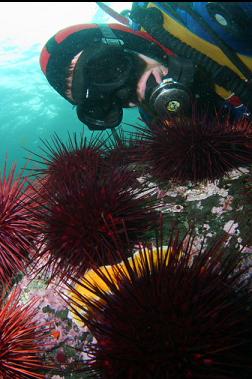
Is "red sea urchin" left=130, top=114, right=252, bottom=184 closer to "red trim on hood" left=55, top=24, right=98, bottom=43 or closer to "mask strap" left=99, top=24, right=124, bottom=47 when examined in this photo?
"mask strap" left=99, top=24, right=124, bottom=47

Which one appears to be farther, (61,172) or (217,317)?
(61,172)

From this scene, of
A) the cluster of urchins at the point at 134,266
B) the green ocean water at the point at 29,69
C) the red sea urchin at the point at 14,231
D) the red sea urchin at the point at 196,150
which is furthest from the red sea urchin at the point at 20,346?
the green ocean water at the point at 29,69

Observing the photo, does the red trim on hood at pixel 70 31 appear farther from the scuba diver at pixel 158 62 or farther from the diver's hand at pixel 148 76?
the diver's hand at pixel 148 76

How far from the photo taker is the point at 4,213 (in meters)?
2.95

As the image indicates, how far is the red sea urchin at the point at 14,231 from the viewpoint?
291 cm

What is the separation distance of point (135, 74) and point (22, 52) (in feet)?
95.1

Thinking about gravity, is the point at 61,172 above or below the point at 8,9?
below

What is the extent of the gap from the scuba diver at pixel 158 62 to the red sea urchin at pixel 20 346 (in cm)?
254

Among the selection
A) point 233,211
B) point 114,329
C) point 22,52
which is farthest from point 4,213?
point 22,52


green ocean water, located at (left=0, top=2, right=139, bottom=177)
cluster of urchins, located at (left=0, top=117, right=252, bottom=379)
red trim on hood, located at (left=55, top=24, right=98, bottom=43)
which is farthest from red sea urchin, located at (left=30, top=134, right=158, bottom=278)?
green ocean water, located at (left=0, top=2, right=139, bottom=177)

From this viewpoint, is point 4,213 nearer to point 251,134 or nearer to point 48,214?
point 48,214

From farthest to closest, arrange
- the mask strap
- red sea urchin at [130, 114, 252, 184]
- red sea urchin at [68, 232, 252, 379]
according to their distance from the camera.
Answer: the mask strap, red sea urchin at [130, 114, 252, 184], red sea urchin at [68, 232, 252, 379]

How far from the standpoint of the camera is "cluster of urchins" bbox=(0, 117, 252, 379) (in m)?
1.52

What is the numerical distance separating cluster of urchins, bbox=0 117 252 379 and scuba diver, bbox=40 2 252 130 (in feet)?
2.03
